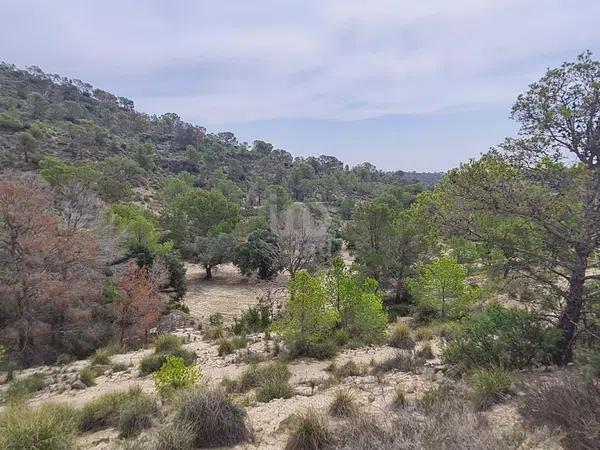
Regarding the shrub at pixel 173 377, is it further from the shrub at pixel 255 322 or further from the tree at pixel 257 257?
the tree at pixel 257 257

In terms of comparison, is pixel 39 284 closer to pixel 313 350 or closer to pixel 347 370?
pixel 313 350

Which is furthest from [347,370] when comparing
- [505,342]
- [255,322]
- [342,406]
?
[255,322]

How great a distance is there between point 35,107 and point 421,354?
8795 centimetres

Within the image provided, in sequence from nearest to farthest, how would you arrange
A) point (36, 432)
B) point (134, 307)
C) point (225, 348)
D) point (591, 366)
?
point (36, 432) < point (591, 366) < point (225, 348) < point (134, 307)

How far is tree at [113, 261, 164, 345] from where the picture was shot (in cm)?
1519

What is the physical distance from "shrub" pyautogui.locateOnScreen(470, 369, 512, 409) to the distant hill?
3731cm

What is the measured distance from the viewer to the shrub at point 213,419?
570 centimetres

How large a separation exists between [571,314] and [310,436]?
5.90m

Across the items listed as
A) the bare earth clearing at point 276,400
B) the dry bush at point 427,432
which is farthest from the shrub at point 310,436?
the bare earth clearing at point 276,400

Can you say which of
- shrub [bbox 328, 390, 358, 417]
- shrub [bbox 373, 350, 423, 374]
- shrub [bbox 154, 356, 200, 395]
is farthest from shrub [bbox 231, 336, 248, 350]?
shrub [bbox 328, 390, 358, 417]

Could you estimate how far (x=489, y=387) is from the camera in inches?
253

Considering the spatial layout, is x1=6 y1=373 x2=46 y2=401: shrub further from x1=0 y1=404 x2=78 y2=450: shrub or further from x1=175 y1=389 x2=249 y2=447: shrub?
x1=175 y1=389 x2=249 y2=447: shrub

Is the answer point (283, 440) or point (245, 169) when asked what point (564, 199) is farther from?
point (245, 169)

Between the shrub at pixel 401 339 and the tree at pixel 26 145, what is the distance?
53.9 meters
